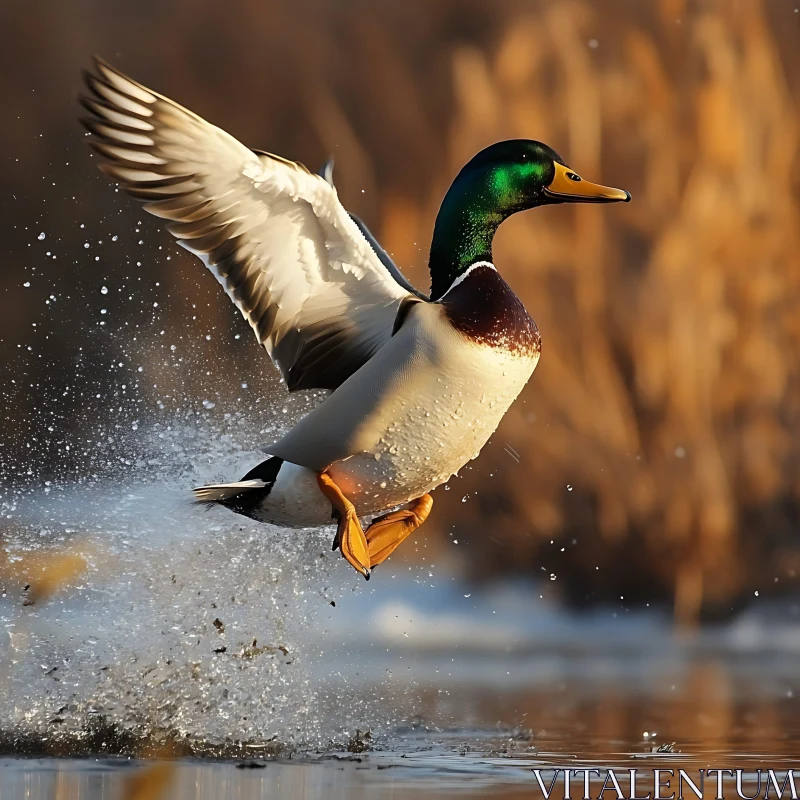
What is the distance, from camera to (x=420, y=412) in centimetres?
306

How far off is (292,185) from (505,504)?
3.72 m

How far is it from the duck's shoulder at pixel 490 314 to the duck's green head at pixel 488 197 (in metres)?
0.08

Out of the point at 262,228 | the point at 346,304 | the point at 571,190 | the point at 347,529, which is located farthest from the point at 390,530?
the point at 571,190

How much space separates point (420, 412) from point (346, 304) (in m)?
0.34

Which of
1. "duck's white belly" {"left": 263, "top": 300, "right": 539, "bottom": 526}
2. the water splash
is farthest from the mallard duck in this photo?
the water splash

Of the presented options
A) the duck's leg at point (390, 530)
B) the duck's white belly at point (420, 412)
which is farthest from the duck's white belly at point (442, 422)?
the duck's leg at point (390, 530)

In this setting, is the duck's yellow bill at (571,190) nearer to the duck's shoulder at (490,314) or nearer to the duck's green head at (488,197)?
the duck's green head at (488,197)

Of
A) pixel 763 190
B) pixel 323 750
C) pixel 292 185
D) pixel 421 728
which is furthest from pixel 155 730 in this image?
pixel 763 190

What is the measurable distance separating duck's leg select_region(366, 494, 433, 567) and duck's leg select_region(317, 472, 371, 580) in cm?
12

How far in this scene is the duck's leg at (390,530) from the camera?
3.35 metres

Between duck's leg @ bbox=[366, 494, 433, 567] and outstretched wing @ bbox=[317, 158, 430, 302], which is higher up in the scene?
outstretched wing @ bbox=[317, 158, 430, 302]

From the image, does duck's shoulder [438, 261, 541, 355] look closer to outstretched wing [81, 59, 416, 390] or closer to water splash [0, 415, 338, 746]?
outstretched wing [81, 59, 416, 390]

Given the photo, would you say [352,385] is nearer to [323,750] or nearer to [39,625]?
[323,750]

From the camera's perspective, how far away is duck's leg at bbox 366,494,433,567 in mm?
3346
